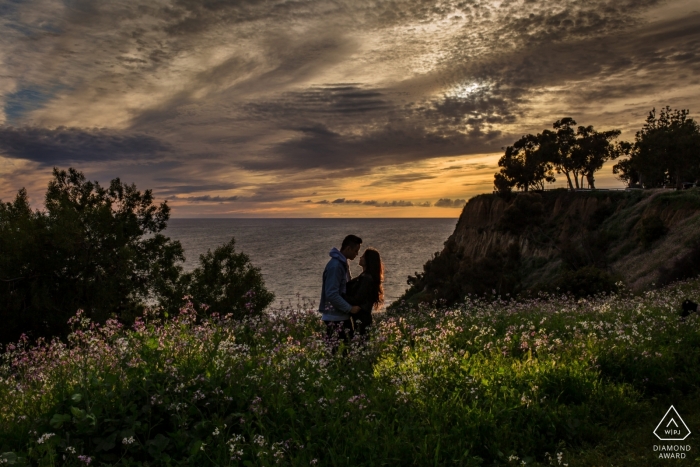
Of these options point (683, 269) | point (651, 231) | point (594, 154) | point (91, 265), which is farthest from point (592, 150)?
point (91, 265)

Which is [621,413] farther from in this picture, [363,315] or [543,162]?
[543,162]

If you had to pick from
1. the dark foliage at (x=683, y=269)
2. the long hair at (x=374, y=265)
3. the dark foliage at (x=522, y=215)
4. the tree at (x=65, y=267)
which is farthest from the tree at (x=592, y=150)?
the long hair at (x=374, y=265)

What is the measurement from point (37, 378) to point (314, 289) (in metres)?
64.7

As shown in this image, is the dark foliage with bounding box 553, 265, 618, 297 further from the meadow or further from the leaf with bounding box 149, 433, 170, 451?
the leaf with bounding box 149, 433, 170, 451

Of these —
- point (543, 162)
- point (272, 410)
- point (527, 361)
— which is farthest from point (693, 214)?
point (272, 410)

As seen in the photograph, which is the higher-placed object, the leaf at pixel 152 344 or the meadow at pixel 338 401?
the leaf at pixel 152 344

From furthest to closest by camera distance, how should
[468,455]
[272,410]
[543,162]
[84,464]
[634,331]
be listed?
[543,162] < [634,331] < [272,410] < [468,455] < [84,464]

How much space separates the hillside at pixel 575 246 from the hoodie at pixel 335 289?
19680 millimetres

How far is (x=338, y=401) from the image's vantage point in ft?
18.8

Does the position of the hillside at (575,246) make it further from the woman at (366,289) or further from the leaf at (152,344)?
the leaf at (152,344)

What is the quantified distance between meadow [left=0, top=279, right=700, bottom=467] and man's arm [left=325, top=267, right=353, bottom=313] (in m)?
0.64

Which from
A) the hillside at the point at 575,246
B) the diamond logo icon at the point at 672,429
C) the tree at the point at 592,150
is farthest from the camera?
the tree at the point at 592,150

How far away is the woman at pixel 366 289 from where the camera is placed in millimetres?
8383

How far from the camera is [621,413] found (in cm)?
637
